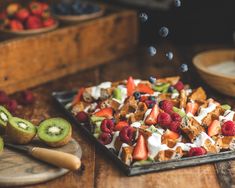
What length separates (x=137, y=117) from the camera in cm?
201

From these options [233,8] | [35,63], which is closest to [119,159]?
[35,63]

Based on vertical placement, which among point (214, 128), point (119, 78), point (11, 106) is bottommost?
point (119, 78)

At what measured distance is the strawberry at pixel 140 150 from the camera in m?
1.79

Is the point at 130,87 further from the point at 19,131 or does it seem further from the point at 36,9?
the point at 36,9

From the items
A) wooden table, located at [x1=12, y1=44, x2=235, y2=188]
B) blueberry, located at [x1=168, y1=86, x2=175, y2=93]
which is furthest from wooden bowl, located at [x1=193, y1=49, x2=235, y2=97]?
blueberry, located at [x1=168, y1=86, x2=175, y2=93]

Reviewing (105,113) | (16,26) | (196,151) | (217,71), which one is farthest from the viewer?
(16,26)

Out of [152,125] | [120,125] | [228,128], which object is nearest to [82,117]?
[120,125]

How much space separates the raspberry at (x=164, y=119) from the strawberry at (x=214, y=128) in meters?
0.14

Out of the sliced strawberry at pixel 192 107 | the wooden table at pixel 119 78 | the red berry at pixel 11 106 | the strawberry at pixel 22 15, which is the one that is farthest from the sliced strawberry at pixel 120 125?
the strawberry at pixel 22 15

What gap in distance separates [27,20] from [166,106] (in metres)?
1.01

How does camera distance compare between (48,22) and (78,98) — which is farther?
(48,22)

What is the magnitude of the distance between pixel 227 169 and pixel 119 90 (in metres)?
0.55

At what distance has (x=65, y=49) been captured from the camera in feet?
9.00

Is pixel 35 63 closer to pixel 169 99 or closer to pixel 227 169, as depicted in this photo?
pixel 169 99
